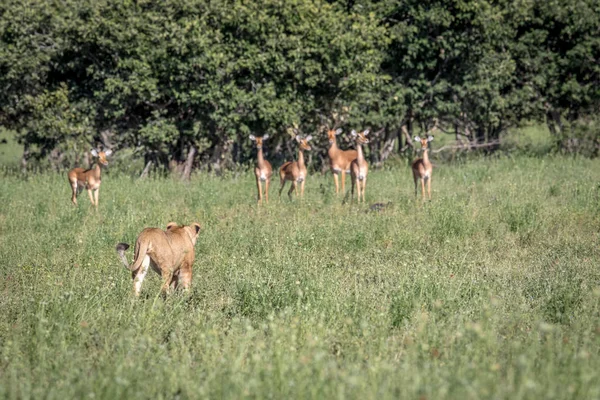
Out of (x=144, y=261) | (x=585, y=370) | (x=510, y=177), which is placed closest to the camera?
(x=585, y=370)

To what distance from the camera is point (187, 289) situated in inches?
307

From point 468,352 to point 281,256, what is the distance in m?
4.33

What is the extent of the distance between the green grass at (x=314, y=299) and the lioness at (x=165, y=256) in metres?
0.20

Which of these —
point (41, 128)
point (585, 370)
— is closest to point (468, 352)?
point (585, 370)

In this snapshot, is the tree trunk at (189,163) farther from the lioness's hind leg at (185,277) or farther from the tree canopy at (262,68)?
the lioness's hind leg at (185,277)

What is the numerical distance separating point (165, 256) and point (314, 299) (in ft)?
5.11

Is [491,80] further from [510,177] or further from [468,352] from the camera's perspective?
[468,352]

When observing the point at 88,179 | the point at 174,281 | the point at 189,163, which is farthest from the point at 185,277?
the point at 189,163

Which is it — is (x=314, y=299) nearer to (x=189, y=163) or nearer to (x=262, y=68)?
(x=262, y=68)

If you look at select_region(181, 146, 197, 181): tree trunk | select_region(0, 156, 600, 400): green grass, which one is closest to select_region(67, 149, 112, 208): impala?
select_region(0, 156, 600, 400): green grass

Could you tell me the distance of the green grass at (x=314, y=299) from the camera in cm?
479

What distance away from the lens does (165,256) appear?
303 inches

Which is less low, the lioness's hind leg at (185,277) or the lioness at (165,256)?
the lioness at (165,256)

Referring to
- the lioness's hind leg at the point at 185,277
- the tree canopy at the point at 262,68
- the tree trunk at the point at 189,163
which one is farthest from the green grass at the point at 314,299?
the tree trunk at the point at 189,163
